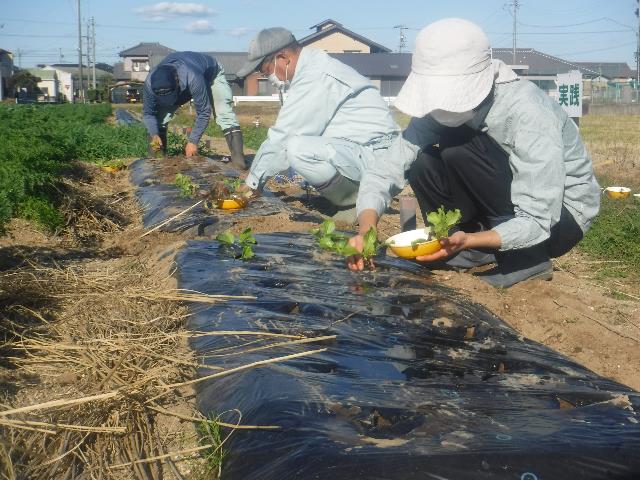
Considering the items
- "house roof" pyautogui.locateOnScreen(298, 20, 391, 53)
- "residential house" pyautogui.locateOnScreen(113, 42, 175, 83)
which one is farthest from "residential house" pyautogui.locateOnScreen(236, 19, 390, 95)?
"residential house" pyautogui.locateOnScreen(113, 42, 175, 83)

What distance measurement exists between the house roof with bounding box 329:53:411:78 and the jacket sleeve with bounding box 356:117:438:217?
43.9 meters

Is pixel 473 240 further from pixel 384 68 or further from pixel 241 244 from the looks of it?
pixel 384 68

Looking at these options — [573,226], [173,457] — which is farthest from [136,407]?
[573,226]

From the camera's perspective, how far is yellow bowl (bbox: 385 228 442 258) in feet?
10.9

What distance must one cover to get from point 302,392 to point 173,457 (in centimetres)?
48

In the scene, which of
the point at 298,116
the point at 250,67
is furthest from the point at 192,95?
the point at 298,116

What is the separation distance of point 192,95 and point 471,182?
5.61 meters

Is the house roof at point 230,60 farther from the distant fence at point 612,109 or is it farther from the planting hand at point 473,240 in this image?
the planting hand at point 473,240

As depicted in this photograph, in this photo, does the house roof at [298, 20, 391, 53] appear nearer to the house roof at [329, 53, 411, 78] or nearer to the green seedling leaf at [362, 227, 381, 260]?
the house roof at [329, 53, 411, 78]

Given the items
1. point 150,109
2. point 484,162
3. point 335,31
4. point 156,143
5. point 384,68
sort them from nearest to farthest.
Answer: point 484,162
point 150,109
point 156,143
point 384,68
point 335,31

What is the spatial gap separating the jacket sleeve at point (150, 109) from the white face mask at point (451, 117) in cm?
615

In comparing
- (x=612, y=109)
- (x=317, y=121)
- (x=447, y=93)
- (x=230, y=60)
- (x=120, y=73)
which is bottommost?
(x=612, y=109)

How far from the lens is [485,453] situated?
5.35ft

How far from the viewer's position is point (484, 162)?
343 centimetres
